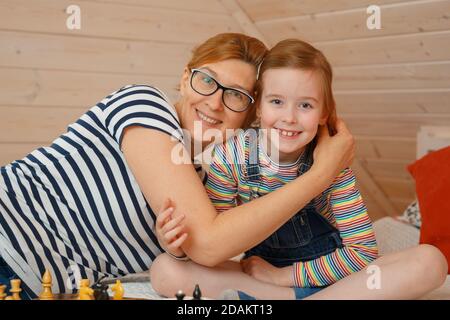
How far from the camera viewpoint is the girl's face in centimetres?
154

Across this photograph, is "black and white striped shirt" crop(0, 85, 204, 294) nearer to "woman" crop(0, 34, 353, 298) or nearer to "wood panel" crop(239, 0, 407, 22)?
"woman" crop(0, 34, 353, 298)

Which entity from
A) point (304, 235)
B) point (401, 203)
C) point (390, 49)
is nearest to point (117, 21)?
point (390, 49)

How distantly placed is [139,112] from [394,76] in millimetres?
1467

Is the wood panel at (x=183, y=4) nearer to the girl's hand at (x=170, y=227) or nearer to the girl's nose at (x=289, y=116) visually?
the girl's nose at (x=289, y=116)

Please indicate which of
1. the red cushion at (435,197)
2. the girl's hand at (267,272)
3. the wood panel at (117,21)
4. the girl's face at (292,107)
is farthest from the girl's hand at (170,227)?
the wood panel at (117,21)

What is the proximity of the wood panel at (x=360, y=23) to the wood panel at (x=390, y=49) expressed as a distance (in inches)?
1.2

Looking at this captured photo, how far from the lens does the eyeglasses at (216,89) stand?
1.56m

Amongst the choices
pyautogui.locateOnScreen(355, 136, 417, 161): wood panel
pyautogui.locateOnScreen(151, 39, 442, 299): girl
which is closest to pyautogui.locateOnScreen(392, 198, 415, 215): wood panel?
pyautogui.locateOnScreen(355, 136, 417, 161): wood panel

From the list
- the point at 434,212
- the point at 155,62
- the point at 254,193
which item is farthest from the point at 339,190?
the point at 155,62

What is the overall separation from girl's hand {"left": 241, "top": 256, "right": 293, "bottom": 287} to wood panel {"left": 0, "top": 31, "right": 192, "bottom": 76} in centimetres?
147

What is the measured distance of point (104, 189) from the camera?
1479mm

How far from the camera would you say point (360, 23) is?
7.93ft

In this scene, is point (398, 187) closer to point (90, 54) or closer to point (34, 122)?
point (90, 54)

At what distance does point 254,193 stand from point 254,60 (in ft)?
1.09
